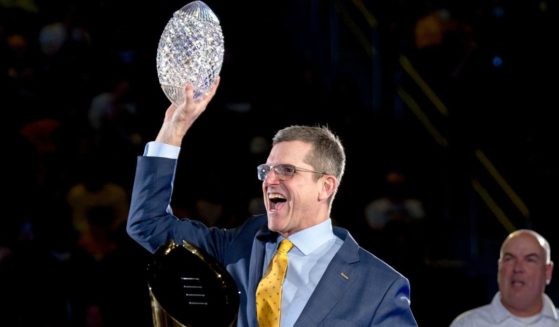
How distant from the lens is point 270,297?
3.79m

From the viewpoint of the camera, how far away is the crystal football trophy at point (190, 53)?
11.9 feet

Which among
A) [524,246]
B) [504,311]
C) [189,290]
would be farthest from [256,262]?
[524,246]

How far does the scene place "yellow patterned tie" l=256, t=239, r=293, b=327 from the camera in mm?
3777

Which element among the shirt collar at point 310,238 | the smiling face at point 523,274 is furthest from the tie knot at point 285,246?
the smiling face at point 523,274

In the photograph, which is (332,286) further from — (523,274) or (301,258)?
(523,274)

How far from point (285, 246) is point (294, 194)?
7.4 inches

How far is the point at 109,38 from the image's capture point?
11.0 metres

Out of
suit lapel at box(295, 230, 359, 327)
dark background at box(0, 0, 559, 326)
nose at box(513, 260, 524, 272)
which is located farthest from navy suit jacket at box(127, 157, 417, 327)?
dark background at box(0, 0, 559, 326)

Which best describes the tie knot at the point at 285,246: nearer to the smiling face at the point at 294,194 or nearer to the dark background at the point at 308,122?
the smiling face at the point at 294,194

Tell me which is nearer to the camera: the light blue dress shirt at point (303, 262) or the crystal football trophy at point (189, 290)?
the crystal football trophy at point (189, 290)

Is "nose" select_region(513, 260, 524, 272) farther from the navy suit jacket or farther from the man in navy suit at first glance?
the navy suit jacket

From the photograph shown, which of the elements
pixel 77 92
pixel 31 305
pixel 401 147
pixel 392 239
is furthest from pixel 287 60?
pixel 31 305

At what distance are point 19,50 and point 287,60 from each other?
10.0 feet

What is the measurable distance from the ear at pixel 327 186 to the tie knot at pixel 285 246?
205 mm
